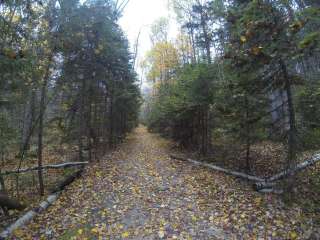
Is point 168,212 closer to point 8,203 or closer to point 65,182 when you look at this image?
point 8,203

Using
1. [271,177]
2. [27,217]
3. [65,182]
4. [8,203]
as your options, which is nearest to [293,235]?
[271,177]

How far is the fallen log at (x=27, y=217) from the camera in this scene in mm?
6042

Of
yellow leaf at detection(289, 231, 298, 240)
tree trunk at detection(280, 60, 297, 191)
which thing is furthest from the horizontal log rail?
yellow leaf at detection(289, 231, 298, 240)

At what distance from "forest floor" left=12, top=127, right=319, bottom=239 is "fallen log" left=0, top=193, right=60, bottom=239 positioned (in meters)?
0.16

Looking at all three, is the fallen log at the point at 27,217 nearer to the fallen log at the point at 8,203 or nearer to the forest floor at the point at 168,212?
the forest floor at the point at 168,212

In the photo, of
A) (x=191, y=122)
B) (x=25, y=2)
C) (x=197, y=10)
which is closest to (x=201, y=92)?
→ (x=191, y=122)

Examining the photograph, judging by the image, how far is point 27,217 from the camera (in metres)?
6.82

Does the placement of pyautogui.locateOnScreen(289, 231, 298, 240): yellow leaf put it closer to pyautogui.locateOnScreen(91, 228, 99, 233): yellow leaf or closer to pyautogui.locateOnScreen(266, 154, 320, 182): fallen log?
pyautogui.locateOnScreen(266, 154, 320, 182): fallen log

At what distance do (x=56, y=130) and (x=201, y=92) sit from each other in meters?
9.18

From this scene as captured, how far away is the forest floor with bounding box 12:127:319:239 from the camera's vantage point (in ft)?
18.6

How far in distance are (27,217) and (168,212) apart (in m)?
3.60

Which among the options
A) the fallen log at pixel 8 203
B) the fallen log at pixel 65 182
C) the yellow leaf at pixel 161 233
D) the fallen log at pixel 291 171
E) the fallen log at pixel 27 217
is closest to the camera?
the yellow leaf at pixel 161 233

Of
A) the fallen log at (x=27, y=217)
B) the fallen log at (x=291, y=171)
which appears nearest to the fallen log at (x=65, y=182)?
the fallen log at (x=27, y=217)

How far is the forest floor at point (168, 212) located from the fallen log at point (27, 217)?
16cm
